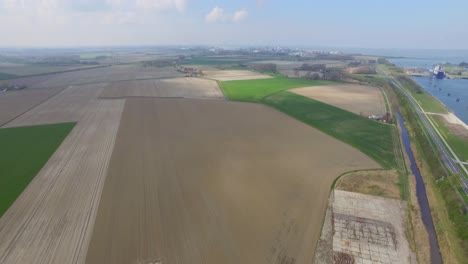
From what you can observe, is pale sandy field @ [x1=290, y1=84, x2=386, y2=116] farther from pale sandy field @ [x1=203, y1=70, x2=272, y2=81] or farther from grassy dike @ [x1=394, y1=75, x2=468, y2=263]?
pale sandy field @ [x1=203, y1=70, x2=272, y2=81]

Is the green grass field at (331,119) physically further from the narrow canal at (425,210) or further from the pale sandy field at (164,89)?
the pale sandy field at (164,89)

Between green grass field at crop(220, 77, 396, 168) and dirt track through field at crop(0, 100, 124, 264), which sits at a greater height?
green grass field at crop(220, 77, 396, 168)

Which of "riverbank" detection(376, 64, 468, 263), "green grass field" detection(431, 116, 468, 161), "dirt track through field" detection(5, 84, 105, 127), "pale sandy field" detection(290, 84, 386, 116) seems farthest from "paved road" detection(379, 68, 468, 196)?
"dirt track through field" detection(5, 84, 105, 127)

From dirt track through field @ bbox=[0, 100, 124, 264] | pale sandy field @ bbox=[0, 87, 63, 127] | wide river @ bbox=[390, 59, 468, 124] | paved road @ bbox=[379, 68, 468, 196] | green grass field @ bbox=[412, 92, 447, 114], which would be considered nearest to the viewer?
dirt track through field @ bbox=[0, 100, 124, 264]

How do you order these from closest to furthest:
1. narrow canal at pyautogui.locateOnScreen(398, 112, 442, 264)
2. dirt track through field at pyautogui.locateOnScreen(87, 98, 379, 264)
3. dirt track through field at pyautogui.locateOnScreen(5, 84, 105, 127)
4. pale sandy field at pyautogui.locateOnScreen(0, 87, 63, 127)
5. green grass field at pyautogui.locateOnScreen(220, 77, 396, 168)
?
dirt track through field at pyautogui.locateOnScreen(87, 98, 379, 264) → narrow canal at pyautogui.locateOnScreen(398, 112, 442, 264) → green grass field at pyautogui.locateOnScreen(220, 77, 396, 168) → dirt track through field at pyautogui.locateOnScreen(5, 84, 105, 127) → pale sandy field at pyautogui.locateOnScreen(0, 87, 63, 127)

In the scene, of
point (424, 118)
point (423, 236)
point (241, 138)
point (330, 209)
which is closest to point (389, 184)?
point (423, 236)

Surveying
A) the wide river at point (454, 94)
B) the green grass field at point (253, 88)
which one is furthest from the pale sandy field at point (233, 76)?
the wide river at point (454, 94)

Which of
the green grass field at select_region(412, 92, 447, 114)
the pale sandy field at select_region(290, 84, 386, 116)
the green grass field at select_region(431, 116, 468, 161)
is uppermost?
the pale sandy field at select_region(290, 84, 386, 116)
